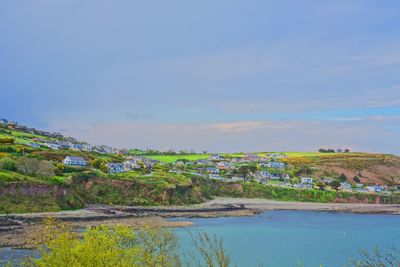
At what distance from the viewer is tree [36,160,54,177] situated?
79688mm

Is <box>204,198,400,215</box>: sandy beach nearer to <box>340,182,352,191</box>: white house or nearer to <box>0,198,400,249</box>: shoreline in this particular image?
<box>0,198,400,249</box>: shoreline

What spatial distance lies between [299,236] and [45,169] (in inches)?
1547

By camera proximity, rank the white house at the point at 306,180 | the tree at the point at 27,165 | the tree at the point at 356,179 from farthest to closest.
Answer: the tree at the point at 356,179 → the white house at the point at 306,180 → the tree at the point at 27,165

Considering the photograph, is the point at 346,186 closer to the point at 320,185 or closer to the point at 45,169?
the point at 320,185

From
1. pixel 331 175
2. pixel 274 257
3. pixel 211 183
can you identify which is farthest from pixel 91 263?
pixel 331 175

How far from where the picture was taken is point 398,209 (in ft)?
370

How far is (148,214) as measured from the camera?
79.2 meters

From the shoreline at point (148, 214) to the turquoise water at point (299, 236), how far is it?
14.4 feet

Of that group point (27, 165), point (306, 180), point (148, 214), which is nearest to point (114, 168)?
point (27, 165)

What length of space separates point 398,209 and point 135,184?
5749 centimetres

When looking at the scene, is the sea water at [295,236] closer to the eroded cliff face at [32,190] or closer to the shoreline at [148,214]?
the shoreline at [148,214]

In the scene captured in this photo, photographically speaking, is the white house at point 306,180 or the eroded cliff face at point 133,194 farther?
the white house at point 306,180

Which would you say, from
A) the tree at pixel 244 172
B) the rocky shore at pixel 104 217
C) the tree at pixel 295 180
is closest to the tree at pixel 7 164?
the rocky shore at pixel 104 217

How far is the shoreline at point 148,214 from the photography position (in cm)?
5472
